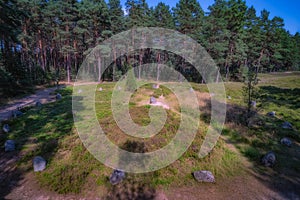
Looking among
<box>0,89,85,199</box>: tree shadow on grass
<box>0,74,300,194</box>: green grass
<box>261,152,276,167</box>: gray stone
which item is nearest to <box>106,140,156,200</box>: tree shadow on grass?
<box>0,74,300,194</box>: green grass

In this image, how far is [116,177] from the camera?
6.31 meters

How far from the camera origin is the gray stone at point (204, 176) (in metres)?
6.65

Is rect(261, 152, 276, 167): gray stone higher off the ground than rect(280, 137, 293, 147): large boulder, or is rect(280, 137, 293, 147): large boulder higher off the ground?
rect(280, 137, 293, 147): large boulder

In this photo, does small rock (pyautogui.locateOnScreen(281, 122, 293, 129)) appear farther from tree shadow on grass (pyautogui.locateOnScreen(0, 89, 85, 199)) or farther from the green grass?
tree shadow on grass (pyautogui.locateOnScreen(0, 89, 85, 199))

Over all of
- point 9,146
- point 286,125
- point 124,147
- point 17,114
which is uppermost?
point 17,114

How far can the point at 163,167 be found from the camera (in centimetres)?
735

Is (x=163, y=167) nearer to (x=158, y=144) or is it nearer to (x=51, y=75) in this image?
(x=158, y=144)

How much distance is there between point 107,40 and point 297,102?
1184 inches

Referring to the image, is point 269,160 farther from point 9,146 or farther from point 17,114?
point 17,114

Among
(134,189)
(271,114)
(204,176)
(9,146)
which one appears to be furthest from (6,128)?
(271,114)

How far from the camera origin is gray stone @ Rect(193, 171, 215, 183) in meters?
6.65

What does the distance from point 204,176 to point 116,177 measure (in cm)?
372

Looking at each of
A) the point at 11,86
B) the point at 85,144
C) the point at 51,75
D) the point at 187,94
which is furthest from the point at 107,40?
the point at 85,144

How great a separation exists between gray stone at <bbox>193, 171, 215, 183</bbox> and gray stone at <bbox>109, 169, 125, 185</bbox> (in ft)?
10.4
